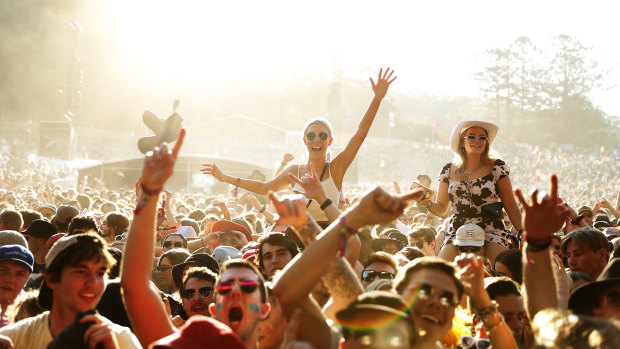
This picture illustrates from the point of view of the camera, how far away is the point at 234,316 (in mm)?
3141

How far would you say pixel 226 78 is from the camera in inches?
2840

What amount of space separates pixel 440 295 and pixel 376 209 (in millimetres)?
610

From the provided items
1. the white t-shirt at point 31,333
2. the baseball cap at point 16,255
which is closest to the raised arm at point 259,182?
the baseball cap at point 16,255

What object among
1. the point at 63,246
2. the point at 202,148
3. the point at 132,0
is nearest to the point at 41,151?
the point at 202,148

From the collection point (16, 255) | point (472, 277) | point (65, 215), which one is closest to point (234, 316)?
point (472, 277)

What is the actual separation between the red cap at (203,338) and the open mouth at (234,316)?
531 millimetres

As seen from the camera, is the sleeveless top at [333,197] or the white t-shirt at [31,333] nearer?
the white t-shirt at [31,333]

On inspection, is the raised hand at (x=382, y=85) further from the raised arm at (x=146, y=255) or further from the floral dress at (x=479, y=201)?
the raised arm at (x=146, y=255)

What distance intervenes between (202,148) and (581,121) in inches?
1604

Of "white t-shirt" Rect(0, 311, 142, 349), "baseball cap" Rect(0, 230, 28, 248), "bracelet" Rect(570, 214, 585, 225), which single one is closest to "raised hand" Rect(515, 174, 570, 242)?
"white t-shirt" Rect(0, 311, 142, 349)

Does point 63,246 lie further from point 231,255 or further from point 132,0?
point 132,0

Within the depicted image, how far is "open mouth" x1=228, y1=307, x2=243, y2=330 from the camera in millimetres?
3129

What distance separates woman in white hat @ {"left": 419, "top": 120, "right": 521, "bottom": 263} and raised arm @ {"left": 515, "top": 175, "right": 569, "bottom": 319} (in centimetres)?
237

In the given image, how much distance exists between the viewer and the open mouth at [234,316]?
3129mm
